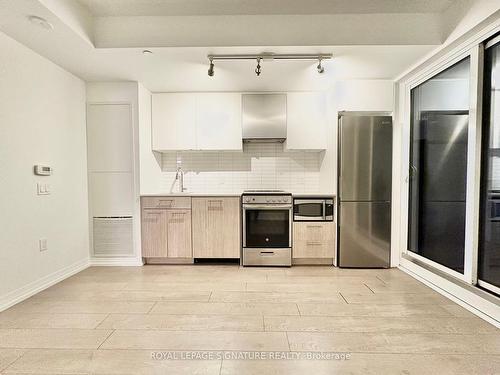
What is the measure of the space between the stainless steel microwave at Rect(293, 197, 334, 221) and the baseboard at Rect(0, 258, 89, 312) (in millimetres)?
2669

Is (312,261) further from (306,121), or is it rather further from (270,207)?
(306,121)

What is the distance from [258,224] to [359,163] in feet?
4.75

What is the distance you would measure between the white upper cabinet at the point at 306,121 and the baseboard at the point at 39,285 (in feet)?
9.87

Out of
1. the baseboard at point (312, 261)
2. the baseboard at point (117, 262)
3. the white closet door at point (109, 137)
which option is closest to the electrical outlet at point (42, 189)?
the white closet door at point (109, 137)

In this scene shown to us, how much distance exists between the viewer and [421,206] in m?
3.13

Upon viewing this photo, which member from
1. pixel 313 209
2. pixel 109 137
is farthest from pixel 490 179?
pixel 109 137

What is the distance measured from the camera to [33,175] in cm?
261

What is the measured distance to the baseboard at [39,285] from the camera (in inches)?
91.0

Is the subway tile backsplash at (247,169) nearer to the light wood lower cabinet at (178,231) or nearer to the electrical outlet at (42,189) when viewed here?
the light wood lower cabinet at (178,231)

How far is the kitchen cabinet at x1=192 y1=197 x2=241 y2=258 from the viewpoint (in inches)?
137

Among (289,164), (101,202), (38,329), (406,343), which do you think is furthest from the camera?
(289,164)

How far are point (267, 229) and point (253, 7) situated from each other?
2.38m

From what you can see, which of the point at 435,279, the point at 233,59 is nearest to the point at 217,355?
the point at 435,279

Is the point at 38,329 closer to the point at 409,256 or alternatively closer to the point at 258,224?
the point at 258,224
